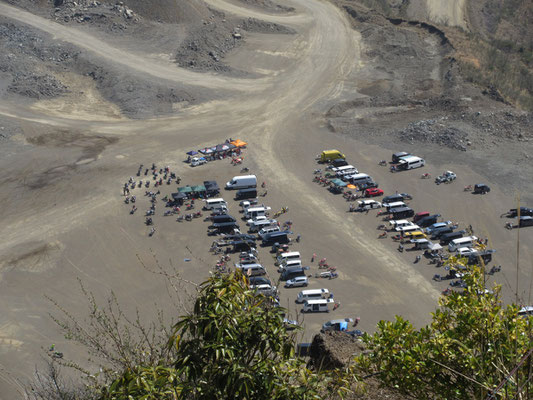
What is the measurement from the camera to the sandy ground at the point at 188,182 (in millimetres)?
34469

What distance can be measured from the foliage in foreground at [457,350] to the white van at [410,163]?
136 ft

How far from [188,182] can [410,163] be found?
753 inches

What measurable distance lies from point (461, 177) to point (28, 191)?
3557cm

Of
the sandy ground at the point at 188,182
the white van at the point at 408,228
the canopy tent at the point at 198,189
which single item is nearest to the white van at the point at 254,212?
the sandy ground at the point at 188,182

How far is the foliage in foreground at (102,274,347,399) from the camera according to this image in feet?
27.5

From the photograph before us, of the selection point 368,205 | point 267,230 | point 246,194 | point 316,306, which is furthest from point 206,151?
point 316,306

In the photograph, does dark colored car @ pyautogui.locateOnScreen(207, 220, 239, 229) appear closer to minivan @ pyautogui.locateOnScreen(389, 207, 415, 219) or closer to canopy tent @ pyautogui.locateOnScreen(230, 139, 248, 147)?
minivan @ pyautogui.locateOnScreen(389, 207, 415, 219)

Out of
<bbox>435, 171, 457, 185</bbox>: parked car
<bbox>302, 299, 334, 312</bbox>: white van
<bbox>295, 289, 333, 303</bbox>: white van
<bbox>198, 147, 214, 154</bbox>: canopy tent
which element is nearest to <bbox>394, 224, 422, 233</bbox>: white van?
<bbox>435, 171, 457, 185</bbox>: parked car

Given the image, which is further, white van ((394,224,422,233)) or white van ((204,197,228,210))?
white van ((204,197,228,210))

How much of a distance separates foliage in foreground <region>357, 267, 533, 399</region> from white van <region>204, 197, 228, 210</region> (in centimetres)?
3474

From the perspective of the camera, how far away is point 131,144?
5588 centimetres

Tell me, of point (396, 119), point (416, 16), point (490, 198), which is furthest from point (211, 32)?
point (490, 198)

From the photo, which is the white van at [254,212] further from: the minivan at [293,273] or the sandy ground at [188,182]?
the minivan at [293,273]

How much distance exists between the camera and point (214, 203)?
45406 millimetres
